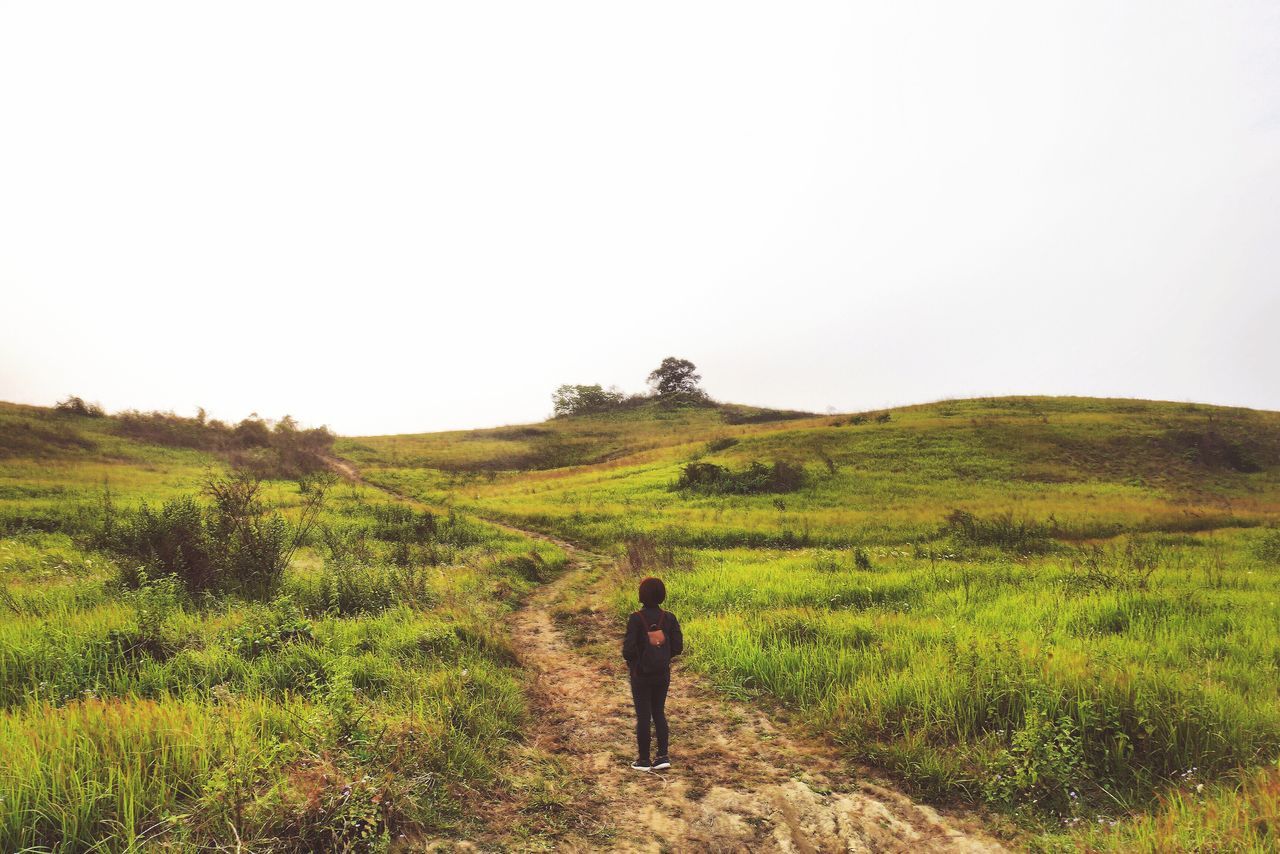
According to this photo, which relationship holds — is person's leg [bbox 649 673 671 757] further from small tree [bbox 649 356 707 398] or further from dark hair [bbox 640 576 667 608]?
small tree [bbox 649 356 707 398]

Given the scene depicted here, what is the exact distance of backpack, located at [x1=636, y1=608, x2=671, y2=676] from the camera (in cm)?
566

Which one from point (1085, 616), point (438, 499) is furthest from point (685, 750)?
point (438, 499)

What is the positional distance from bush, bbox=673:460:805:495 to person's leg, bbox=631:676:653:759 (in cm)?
2293

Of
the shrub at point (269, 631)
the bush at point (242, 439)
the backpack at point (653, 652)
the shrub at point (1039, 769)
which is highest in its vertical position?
the bush at point (242, 439)

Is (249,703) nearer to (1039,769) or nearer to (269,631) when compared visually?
(269,631)

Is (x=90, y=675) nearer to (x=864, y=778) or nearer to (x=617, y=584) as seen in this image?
(x=864, y=778)

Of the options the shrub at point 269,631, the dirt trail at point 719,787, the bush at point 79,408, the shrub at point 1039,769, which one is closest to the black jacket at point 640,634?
the dirt trail at point 719,787

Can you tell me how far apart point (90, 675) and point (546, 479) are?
35.5 metres

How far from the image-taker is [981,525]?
61.9 feet

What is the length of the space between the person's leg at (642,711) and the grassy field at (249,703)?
1.22 meters

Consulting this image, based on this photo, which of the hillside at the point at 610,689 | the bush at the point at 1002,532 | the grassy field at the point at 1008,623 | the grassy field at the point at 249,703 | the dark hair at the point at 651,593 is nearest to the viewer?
the grassy field at the point at 249,703

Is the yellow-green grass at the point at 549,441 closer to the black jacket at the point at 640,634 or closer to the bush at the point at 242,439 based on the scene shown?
the bush at the point at 242,439

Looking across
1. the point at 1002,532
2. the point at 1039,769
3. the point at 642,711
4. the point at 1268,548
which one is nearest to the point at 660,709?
the point at 642,711

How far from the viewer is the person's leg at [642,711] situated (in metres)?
5.62
